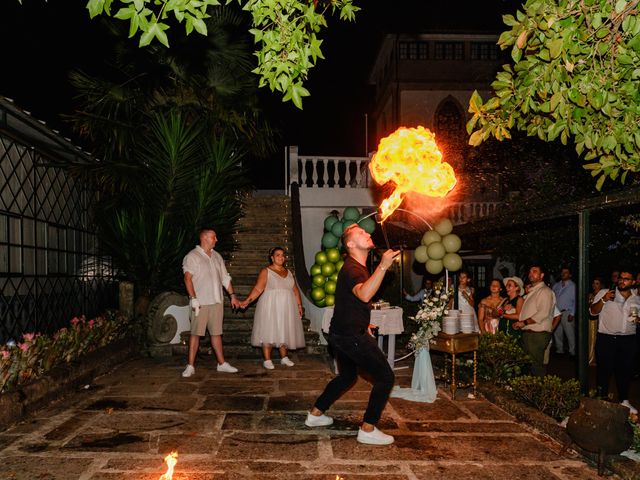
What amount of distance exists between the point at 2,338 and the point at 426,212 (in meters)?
14.5

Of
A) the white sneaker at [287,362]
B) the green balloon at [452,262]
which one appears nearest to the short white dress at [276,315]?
the white sneaker at [287,362]

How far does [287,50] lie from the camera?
3.13m

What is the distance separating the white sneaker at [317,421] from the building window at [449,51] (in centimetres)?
2172

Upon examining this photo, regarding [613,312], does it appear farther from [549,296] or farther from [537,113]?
[537,113]

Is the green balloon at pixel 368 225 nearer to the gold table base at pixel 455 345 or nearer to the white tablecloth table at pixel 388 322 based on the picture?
the white tablecloth table at pixel 388 322

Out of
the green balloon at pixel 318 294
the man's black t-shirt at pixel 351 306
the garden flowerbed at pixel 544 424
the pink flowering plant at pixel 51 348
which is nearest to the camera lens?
the garden flowerbed at pixel 544 424

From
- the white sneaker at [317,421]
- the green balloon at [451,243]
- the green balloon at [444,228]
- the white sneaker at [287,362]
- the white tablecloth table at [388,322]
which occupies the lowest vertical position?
the white sneaker at [287,362]

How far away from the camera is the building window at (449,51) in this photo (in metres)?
24.6

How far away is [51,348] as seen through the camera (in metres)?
7.32

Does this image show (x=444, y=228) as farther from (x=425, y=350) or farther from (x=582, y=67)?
(x=582, y=67)

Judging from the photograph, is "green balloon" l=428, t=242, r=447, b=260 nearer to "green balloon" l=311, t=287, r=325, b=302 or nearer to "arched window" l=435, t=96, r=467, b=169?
"green balloon" l=311, t=287, r=325, b=302

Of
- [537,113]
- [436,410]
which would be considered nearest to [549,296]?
[436,410]

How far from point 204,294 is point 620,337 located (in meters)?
5.93

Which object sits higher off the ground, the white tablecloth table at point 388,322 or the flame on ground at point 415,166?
the flame on ground at point 415,166
